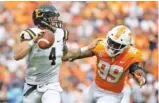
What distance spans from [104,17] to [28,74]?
5.76 metres

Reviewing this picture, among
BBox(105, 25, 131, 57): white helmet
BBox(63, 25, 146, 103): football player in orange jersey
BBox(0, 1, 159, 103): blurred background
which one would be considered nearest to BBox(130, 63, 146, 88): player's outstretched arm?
BBox(63, 25, 146, 103): football player in orange jersey

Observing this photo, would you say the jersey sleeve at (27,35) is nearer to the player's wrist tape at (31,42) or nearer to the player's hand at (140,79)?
the player's wrist tape at (31,42)

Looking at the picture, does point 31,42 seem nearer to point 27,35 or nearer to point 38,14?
point 27,35

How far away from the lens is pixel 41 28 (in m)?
5.50

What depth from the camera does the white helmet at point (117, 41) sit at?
5.49m

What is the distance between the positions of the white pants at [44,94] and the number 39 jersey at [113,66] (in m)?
0.52

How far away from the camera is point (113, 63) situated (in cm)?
567

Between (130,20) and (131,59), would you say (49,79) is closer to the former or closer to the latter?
(131,59)

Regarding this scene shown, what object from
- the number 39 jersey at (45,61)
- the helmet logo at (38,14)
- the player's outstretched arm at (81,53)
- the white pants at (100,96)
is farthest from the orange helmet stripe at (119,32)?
the helmet logo at (38,14)

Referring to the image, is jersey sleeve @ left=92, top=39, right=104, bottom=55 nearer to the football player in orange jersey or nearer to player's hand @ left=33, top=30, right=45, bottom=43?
the football player in orange jersey

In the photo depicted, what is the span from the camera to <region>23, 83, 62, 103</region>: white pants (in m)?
5.38

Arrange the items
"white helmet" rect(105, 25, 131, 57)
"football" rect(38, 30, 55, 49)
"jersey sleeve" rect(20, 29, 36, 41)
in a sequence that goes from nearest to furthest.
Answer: "football" rect(38, 30, 55, 49) → "jersey sleeve" rect(20, 29, 36, 41) → "white helmet" rect(105, 25, 131, 57)

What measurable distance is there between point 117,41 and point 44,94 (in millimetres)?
Answer: 883

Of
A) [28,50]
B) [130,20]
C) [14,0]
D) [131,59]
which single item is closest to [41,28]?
[28,50]
